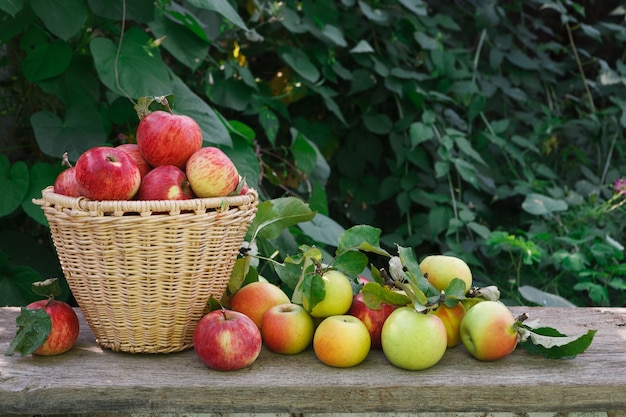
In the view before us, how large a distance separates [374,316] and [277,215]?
31 cm

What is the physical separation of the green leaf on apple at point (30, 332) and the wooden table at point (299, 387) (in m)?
0.03

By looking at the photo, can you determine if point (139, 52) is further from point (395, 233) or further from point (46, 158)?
point (395, 233)

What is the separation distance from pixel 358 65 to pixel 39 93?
1.28 m

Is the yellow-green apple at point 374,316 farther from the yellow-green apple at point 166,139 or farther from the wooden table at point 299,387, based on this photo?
the yellow-green apple at point 166,139

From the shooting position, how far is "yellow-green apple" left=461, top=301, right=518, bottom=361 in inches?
49.1

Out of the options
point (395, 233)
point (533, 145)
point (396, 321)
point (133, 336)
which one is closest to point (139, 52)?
point (133, 336)

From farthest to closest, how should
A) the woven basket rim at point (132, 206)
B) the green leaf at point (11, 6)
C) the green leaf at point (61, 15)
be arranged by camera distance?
the green leaf at point (61, 15), the green leaf at point (11, 6), the woven basket rim at point (132, 206)

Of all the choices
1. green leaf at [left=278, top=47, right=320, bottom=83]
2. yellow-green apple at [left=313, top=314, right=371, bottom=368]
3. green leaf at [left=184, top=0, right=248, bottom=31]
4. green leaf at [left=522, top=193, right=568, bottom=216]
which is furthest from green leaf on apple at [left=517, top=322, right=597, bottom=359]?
green leaf at [left=278, top=47, right=320, bottom=83]

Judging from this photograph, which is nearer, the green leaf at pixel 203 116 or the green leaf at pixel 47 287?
the green leaf at pixel 47 287

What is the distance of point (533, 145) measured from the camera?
9.71 ft

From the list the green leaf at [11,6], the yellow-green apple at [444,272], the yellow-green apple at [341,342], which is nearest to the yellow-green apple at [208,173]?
the yellow-green apple at [341,342]

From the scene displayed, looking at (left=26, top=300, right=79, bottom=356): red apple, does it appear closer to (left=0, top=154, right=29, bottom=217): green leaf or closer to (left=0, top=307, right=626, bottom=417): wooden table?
(left=0, top=307, right=626, bottom=417): wooden table

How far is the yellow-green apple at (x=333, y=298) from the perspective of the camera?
129cm

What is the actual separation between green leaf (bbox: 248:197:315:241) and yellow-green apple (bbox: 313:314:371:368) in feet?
0.93
